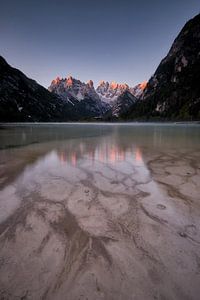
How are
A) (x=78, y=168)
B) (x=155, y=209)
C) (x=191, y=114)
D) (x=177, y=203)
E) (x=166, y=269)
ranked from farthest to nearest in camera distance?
(x=191, y=114), (x=78, y=168), (x=177, y=203), (x=155, y=209), (x=166, y=269)

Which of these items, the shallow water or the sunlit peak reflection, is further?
the sunlit peak reflection

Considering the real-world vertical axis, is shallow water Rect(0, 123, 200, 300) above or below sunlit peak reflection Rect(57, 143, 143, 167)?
above

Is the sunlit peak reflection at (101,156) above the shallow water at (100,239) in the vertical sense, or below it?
below

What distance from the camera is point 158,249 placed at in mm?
3371

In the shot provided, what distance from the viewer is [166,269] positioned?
291 centimetres

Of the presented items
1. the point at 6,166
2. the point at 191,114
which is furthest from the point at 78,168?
the point at 191,114

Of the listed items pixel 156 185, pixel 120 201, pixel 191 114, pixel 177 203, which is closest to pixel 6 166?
pixel 120 201

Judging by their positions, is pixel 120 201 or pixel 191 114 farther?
pixel 191 114

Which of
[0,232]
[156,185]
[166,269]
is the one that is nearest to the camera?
[166,269]

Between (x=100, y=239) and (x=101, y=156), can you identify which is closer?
(x=100, y=239)

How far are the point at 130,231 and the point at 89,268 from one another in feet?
4.28

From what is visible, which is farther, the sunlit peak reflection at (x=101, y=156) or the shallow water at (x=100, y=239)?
the sunlit peak reflection at (x=101, y=156)

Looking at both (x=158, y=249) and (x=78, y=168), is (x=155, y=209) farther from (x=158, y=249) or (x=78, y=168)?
(x=78, y=168)

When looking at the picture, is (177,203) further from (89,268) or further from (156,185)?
(89,268)
